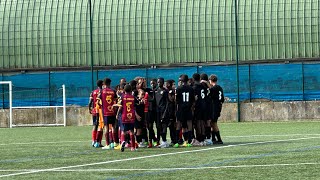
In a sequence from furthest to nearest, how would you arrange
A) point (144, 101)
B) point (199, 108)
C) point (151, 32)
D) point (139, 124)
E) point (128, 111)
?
point (151, 32) < point (199, 108) < point (139, 124) < point (144, 101) < point (128, 111)

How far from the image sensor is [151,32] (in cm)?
5391

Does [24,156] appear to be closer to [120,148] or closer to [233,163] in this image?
[120,148]

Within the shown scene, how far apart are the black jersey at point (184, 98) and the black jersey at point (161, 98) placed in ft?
1.29

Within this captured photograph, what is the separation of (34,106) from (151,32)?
7.71m

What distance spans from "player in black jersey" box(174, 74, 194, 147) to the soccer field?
119cm

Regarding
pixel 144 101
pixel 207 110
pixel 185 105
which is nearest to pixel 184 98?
pixel 185 105

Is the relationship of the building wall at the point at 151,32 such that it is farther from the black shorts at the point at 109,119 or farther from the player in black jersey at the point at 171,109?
the black shorts at the point at 109,119

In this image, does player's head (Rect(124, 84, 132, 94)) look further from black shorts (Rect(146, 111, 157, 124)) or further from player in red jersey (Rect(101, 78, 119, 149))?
black shorts (Rect(146, 111, 157, 124))

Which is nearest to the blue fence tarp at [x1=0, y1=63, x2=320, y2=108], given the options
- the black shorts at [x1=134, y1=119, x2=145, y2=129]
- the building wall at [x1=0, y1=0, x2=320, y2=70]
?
the building wall at [x1=0, y1=0, x2=320, y2=70]

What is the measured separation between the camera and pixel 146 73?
169ft

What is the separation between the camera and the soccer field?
17641 millimetres

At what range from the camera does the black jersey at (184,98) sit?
2761 cm

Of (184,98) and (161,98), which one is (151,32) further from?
(184,98)

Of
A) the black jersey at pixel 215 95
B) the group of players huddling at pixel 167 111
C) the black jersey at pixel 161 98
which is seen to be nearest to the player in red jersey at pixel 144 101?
the group of players huddling at pixel 167 111
